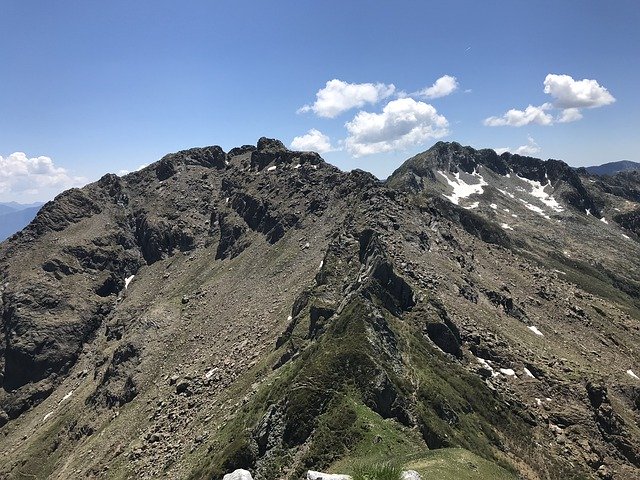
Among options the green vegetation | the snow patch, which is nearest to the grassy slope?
the green vegetation

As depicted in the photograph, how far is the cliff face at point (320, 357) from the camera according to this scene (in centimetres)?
5647

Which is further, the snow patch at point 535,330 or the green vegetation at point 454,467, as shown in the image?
the snow patch at point 535,330

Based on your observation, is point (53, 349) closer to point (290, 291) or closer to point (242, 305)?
point (242, 305)

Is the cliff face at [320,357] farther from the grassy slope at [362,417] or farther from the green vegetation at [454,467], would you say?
the green vegetation at [454,467]

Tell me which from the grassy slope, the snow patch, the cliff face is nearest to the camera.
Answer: the grassy slope

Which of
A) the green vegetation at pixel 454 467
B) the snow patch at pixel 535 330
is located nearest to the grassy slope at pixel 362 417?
the green vegetation at pixel 454 467

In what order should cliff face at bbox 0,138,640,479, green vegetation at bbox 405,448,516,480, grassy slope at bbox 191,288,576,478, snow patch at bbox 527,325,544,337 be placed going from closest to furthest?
green vegetation at bbox 405,448,516,480
grassy slope at bbox 191,288,576,478
cliff face at bbox 0,138,640,479
snow patch at bbox 527,325,544,337

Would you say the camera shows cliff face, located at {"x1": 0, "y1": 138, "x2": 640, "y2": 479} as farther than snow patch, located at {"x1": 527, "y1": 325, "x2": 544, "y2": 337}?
No

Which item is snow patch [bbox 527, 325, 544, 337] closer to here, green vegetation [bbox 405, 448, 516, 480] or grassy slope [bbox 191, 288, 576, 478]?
grassy slope [bbox 191, 288, 576, 478]

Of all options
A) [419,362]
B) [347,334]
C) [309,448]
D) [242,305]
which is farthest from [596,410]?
[242,305]

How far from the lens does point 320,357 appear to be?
202 ft

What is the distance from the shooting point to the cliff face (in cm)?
5647

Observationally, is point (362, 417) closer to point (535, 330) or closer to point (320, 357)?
point (320, 357)

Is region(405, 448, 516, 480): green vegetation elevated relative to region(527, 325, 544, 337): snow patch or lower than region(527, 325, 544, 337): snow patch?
elevated
